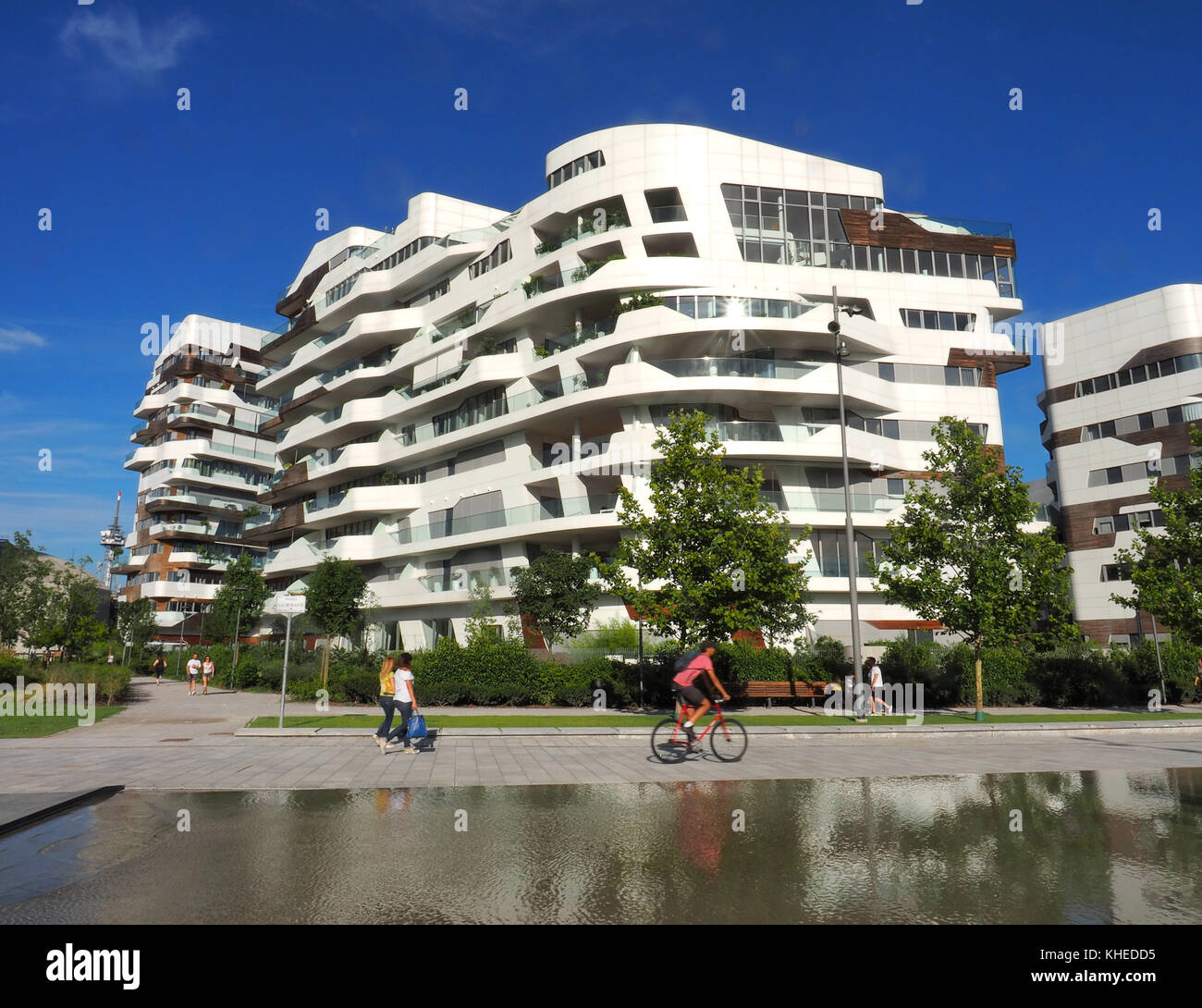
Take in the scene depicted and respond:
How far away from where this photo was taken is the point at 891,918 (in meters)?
5.18

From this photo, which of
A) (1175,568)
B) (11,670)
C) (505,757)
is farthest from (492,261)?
(1175,568)

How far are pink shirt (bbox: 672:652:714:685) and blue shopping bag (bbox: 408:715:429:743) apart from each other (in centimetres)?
530

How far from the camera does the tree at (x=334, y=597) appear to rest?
3716cm

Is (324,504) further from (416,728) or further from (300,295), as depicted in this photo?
(416,728)

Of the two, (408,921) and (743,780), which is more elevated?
(408,921)

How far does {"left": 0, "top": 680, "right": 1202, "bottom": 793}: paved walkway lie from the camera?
446 inches

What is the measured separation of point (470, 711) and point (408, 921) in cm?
1755

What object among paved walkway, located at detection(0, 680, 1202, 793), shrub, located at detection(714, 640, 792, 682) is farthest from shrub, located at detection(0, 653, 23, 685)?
shrub, located at detection(714, 640, 792, 682)

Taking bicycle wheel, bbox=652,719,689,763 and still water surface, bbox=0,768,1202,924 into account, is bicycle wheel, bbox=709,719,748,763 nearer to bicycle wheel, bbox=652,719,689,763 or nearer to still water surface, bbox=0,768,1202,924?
bicycle wheel, bbox=652,719,689,763

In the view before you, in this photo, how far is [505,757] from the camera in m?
13.9

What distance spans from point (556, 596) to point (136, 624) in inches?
1460
